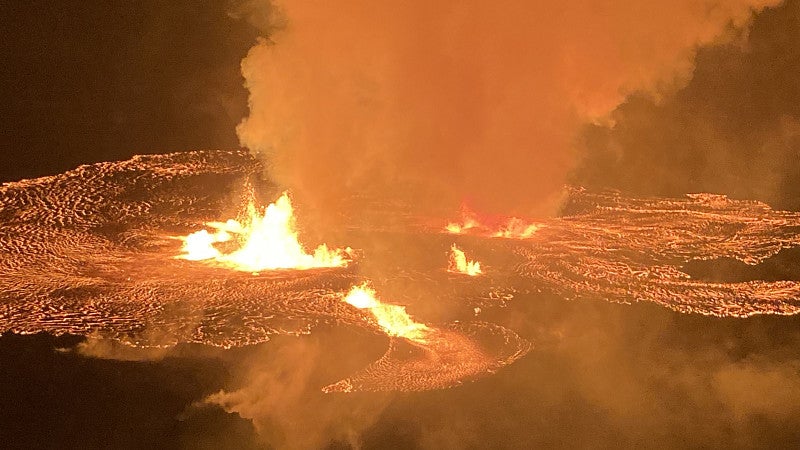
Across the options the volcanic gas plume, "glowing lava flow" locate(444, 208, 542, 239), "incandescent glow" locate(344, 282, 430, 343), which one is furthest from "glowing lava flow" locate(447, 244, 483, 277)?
"incandescent glow" locate(344, 282, 430, 343)

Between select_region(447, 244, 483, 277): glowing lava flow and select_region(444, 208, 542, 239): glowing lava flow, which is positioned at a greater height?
select_region(444, 208, 542, 239): glowing lava flow

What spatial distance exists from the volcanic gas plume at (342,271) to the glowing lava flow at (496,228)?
0.13m

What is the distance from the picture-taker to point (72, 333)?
288 inches

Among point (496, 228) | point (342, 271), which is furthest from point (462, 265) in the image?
point (496, 228)

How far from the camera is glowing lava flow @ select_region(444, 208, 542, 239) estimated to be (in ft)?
38.9

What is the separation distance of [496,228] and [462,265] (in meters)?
2.20

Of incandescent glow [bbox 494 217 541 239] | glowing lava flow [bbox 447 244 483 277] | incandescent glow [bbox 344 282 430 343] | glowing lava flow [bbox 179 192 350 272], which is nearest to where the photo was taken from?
incandescent glow [bbox 344 282 430 343]

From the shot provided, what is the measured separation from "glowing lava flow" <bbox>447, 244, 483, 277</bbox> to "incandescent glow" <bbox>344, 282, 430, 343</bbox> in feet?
5.13

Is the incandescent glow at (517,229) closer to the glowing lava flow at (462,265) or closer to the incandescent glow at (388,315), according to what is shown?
the glowing lava flow at (462,265)

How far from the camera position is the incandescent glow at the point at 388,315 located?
774 cm

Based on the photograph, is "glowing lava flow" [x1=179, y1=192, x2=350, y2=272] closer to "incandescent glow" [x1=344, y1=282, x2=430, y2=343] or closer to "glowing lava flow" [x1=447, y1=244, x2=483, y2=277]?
"incandescent glow" [x1=344, y1=282, x2=430, y2=343]

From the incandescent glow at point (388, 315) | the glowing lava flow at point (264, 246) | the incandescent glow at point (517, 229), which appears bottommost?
the incandescent glow at point (388, 315)

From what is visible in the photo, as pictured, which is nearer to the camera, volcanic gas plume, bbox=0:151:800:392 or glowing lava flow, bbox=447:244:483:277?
volcanic gas plume, bbox=0:151:800:392

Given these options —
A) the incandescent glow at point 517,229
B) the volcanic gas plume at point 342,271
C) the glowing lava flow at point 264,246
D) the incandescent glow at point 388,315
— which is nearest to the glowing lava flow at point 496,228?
the incandescent glow at point 517,229
